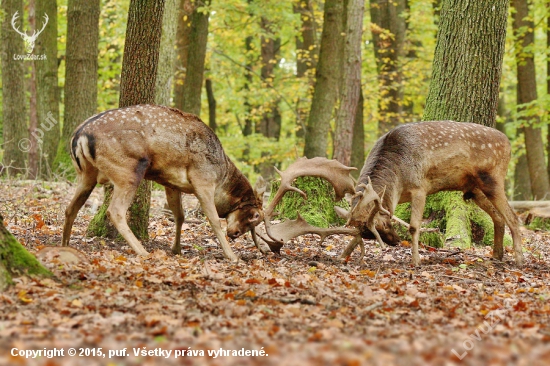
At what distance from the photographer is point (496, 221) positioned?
937 cm

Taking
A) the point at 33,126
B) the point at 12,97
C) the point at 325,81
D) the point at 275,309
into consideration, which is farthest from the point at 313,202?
the point at 33,126

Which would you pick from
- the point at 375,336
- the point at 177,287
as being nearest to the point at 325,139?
the point at 177,287

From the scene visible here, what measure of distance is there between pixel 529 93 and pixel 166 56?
12.1 metres

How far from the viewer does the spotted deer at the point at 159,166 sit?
25.2ft

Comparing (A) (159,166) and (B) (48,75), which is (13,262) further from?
(B) (48,75)

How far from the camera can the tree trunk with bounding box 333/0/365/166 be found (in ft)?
52.8

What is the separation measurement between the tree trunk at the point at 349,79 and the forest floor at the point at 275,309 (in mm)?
7526

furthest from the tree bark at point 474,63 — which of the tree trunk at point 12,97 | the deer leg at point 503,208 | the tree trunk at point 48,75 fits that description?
the tree trunk at point 12,97

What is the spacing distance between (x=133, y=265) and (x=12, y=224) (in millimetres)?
4129

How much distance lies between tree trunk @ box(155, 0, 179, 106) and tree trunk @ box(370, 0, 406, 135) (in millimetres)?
11444

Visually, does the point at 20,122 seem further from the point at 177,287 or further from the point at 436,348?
the point at 436,348

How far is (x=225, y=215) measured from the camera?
8.98 m

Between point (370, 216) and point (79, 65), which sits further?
point (79, 65)

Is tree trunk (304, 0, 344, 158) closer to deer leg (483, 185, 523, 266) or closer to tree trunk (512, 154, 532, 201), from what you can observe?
deer leg (483, 185, 523, 266)
